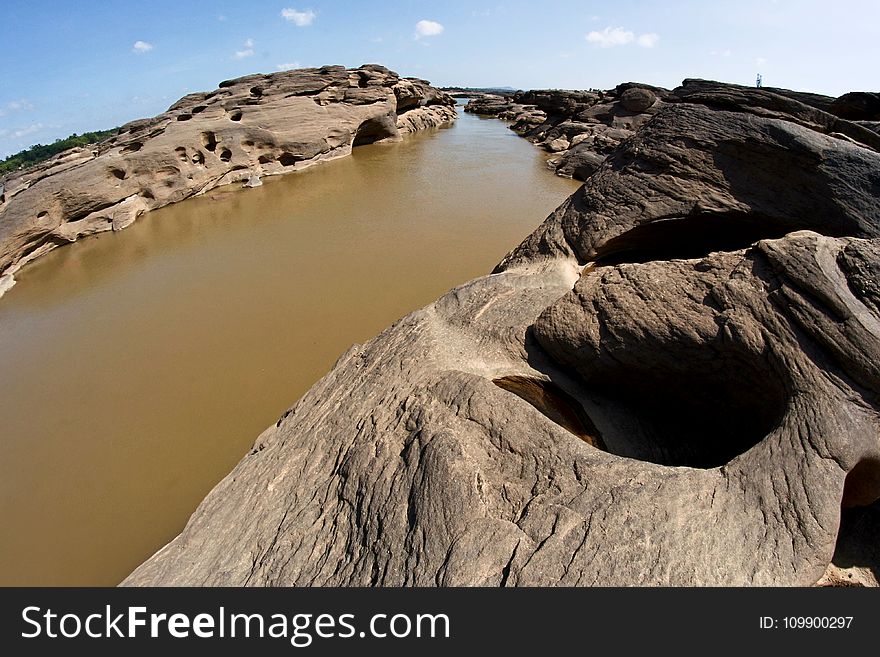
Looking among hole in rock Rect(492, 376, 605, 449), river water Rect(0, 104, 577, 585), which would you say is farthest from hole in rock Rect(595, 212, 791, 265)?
river water Rect(0, 104, 577, 585)

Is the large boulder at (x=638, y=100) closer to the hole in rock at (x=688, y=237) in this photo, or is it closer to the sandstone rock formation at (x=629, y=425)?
the sandstone rock formation at (x=629, y=425)

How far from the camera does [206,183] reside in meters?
12.8

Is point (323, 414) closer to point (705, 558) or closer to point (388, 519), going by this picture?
point (388, 519)

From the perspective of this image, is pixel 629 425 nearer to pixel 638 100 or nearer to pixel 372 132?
pixel 372 132

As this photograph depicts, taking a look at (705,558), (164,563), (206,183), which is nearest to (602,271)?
(705,558)

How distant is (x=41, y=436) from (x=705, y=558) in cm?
562

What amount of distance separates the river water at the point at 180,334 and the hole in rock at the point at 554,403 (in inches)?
102

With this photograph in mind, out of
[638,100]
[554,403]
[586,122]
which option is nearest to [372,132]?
[586,122]

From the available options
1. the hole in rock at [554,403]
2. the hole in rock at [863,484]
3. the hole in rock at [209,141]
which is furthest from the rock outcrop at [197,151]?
the hole in rock at [863,484]

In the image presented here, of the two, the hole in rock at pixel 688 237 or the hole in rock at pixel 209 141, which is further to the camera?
the hole in rock at pixel 209 141

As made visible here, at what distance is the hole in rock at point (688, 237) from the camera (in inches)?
175

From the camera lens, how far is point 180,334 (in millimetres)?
6160

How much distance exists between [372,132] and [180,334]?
53.3 ft

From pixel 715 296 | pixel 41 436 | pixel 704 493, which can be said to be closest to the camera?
pixel 704 493
